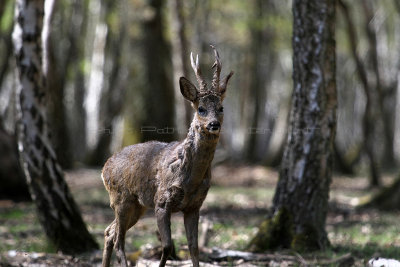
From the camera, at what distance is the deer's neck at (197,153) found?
6.09 meters

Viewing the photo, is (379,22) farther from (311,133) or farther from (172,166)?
(172,166)

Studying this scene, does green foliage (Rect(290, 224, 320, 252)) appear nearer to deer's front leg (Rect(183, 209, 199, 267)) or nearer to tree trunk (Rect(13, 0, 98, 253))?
deer's front leg (Rect(183, 209, 199, 267))

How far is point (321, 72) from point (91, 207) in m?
7.74

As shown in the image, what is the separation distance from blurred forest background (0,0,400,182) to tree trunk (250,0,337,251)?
3174 mm

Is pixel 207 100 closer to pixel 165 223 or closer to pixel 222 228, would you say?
pixel 165 223

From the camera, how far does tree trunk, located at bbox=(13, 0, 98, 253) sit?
28.7ft

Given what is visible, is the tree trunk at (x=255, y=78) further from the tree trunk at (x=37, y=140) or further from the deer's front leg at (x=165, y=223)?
the deer's front leg at (x=165, y=223)

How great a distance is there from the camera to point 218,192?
1802cm

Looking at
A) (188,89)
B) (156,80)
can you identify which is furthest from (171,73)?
(188,89)

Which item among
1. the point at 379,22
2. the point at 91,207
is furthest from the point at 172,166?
the point at 379,22

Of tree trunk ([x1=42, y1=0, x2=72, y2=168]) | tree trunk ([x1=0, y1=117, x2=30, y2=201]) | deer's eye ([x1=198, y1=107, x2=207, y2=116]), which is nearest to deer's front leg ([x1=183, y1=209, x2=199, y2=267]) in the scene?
deer's eye ([x1=198, y1=107, x2=207, y2=116])

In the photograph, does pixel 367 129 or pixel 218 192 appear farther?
pixel 367 129

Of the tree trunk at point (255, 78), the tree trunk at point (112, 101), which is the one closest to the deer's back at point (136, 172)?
the tree trunk at point (112, 101)

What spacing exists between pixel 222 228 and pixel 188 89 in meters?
5.87
